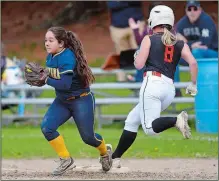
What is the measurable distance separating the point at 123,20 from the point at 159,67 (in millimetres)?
7548

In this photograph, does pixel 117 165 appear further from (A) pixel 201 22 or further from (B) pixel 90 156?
(A) pixel 201 22

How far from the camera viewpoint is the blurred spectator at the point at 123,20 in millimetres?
16078

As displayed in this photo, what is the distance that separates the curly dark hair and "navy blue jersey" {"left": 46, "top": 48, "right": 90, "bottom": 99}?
6cm

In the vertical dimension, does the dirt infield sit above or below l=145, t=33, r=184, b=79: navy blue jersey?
below

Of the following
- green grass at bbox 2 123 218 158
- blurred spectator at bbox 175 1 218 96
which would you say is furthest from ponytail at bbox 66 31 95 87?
blurred spectator at bbox 175 1 218 96

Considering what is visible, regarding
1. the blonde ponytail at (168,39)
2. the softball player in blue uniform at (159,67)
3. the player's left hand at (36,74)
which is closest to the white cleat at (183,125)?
the softball player in blue uniform at (159,67)

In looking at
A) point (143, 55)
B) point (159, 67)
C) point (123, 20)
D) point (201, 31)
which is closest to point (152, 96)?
point (159, 67)

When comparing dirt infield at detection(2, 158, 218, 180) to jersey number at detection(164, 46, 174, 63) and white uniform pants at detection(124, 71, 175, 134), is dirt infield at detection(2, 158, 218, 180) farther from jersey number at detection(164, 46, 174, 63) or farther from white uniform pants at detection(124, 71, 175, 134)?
jersey number at detection(164, 46, 174, 63)

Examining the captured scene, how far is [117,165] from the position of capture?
383 inches

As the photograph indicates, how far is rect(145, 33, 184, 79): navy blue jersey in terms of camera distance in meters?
8.98

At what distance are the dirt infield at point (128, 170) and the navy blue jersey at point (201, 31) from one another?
3.70 metres

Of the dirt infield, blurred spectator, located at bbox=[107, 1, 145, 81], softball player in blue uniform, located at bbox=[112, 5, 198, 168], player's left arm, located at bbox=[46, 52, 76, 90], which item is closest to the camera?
softball player in blue uniform, located at bbox=[112, 5, 198, 168]

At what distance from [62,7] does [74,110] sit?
70.5ft

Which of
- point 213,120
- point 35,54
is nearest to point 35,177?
point 213,120
